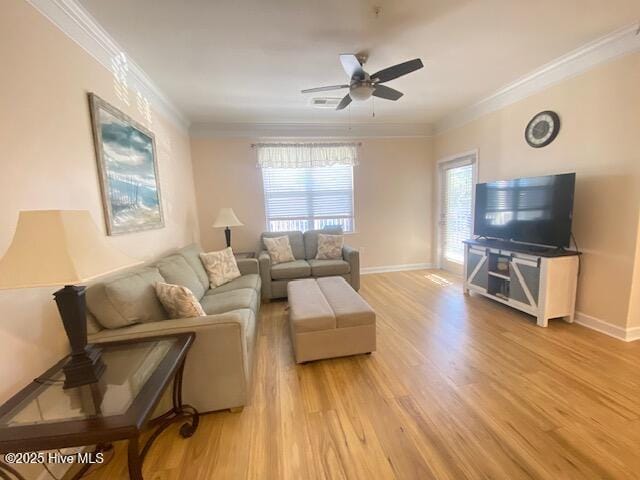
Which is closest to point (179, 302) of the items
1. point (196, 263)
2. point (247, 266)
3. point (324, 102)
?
point (196, 263)

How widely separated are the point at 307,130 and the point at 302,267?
2354mm

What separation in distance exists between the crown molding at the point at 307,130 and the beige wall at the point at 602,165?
79.9 inches

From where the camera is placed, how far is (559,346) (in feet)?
8.11

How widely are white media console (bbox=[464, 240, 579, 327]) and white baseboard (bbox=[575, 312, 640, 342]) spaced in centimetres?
9

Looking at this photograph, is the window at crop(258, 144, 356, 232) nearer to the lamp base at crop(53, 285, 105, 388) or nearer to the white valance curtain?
the white valance curtain

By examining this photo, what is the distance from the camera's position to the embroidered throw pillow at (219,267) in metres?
3.16

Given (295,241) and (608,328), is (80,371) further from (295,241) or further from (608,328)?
(608,328)

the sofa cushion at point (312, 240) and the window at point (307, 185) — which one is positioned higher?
the window at point (307, 185)

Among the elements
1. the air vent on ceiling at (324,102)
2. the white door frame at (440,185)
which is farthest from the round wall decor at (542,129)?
the air vent on ceiling at (324,102)

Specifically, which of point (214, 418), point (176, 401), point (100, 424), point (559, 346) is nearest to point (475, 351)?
point (559, 346)

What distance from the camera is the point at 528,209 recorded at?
9.96ft

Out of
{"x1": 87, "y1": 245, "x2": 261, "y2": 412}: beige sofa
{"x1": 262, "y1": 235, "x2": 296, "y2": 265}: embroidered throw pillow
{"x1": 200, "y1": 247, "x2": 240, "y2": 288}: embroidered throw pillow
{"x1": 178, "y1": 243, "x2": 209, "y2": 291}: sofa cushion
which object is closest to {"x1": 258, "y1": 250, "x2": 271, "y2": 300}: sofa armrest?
{"x1": 262, "y1": 235, "x2": 296, "y2": 265}: embroidered throw pillow

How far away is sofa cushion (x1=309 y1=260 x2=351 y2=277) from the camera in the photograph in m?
3.98

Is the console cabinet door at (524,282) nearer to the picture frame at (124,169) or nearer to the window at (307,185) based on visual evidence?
the window at (307,185)
